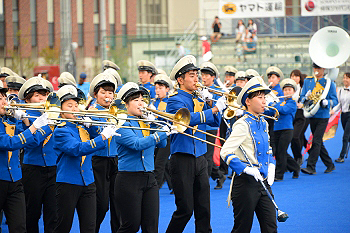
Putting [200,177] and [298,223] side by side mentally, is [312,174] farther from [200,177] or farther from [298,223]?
[200,177]

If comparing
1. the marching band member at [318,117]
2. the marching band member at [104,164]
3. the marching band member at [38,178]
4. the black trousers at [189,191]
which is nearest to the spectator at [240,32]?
the marching band member at [318,117]

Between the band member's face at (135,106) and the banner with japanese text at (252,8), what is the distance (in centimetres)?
1875

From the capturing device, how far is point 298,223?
28.2 feet

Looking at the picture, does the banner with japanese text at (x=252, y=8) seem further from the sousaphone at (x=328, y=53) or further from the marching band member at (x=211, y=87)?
the marching band member at (x=211, y=87)

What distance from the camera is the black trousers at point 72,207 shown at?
645 centimetres

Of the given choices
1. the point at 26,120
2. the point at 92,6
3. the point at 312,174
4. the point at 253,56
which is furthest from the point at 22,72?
the point at 26,120

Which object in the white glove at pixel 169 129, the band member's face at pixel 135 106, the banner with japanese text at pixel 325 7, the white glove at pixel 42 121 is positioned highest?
the banner with japanese text at pixel 325 7

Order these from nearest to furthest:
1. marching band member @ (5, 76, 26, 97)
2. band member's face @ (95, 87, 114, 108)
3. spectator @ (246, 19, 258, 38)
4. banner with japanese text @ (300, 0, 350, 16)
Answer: band member's face @ (95, 87, 114, 108) → marching band member @ (5, 76, 26, 97) → banner with japanese text @ (300, 0, 350, 16) → spectator @ (246, 19, 258, 38)

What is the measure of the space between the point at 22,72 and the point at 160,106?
1171 inches

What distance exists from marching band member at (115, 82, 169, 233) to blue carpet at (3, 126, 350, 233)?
80.1 inches

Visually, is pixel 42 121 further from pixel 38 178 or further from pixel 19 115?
pixel 38 178

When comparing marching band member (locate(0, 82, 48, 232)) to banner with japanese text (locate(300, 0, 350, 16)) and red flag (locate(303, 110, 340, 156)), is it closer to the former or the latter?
red flag (locate(303, 110, 340, 156))

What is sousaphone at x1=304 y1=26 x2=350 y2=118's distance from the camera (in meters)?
12.7

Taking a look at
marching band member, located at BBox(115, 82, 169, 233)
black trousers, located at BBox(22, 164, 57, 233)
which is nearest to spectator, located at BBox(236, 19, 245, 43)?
black trousers, located at BBox(22, 164, 57, 233)
